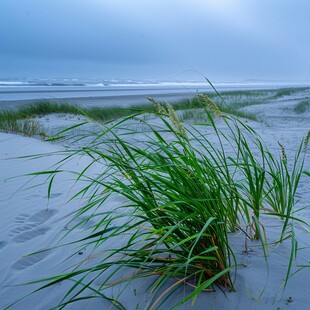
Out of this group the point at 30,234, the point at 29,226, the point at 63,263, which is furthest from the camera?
the point at 29,226

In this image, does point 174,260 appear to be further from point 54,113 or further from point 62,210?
point 54,113

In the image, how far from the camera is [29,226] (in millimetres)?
2438

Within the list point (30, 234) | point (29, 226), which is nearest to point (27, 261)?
point (30, 234)

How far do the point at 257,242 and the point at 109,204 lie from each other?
132 cm

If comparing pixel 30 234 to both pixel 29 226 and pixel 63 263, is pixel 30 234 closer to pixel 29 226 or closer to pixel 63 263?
pixel 29 226

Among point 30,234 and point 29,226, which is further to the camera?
point 29,226

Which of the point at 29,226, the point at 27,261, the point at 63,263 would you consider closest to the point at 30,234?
the point at 29,226

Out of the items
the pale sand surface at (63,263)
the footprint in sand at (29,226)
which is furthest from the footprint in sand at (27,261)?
the footprint in sand at (29,226)

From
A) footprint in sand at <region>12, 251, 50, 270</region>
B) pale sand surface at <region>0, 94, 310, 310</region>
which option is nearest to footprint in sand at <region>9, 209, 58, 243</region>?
pale sand surface at <region>0, 94, 310, 310</region>

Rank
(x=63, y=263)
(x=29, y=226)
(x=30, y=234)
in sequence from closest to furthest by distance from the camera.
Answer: (x=63, y=263) → (x=30, y=234) → (x=29, y=226)

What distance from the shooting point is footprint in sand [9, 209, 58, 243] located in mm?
2276

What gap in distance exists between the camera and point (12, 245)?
84.1 inches

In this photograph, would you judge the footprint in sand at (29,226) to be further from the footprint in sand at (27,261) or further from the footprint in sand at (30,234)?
the footprint in sand at (27,261)

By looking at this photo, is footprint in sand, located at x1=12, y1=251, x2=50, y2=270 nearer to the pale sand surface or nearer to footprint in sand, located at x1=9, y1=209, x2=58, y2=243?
the pale sand surface
